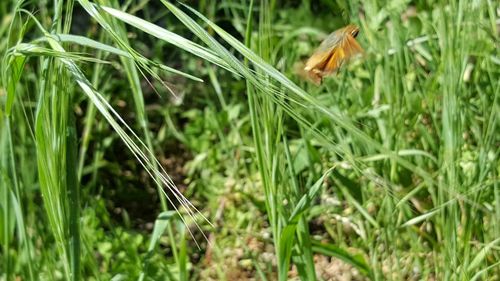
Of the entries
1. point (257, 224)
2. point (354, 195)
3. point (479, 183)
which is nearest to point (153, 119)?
point (257, 224)

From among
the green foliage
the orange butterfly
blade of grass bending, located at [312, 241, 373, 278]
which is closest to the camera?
the green foliage

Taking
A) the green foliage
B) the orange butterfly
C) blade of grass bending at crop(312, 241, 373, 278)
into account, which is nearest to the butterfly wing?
the orange butterfly

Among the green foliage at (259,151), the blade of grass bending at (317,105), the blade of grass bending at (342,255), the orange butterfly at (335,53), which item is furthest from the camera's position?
the blade of grass bending at (342,255)

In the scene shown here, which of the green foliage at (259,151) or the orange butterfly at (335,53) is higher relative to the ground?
the orange butterfly at (335,53)

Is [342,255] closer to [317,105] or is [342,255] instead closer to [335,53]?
[335,53]

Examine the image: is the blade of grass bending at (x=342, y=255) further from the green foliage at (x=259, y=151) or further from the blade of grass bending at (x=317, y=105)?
the blade of grass bending at (x=317, y=105)

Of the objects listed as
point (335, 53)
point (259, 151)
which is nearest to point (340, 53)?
point (335, 53)

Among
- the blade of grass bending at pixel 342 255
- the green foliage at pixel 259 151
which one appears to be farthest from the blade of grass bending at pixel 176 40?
the blade of grass bending at pixel 342 255

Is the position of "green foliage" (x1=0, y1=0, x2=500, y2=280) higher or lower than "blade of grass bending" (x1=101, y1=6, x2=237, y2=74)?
lower

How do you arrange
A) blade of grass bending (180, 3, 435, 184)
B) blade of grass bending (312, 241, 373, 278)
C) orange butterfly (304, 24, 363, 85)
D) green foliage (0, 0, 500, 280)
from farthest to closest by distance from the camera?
blade of grass bending (312, 241, 373, 278), orange butterfly (304, 24, 363, 85), green foliage (0, 0, 500, 280), blade of grass bending (180, 3, 435, 184)

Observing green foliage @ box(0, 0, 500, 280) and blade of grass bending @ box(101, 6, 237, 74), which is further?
green foliage @ box(0, 0, 500, 280)

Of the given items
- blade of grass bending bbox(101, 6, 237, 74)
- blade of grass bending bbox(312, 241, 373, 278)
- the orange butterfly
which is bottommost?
blade of grass bending bbox(312, 241, 373, 278)

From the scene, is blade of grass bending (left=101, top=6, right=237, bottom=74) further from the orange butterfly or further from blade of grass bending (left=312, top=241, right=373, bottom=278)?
blade of grass bending (left=312, top=241, right=373, bottom=278)
